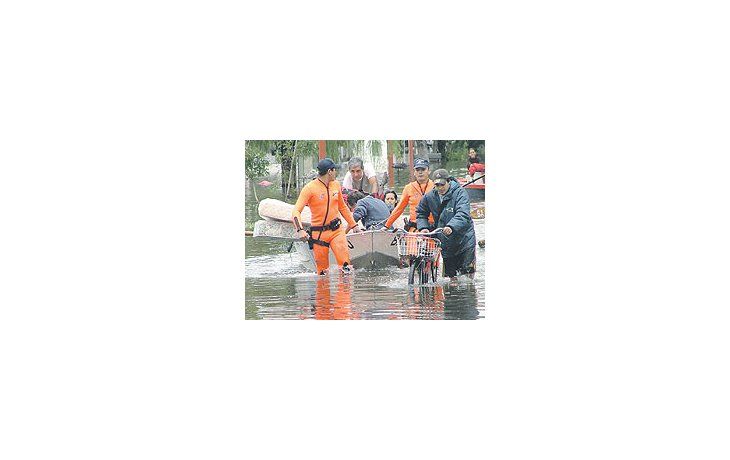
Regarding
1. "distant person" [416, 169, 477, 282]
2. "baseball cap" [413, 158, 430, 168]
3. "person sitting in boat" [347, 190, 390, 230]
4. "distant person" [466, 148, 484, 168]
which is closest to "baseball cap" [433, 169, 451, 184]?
"distant person" [416, 169, 477, 282]

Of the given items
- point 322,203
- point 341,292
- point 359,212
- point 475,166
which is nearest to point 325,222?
point 322,203

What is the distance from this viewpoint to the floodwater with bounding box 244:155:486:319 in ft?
20.7

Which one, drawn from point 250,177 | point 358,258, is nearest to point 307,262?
point 358,258

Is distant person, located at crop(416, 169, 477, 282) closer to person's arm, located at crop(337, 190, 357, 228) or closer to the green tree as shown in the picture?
person's arm, located at crop(337, 190, 357, 228)

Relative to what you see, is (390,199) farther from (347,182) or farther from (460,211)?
(460,211)

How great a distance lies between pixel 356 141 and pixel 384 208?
64 cm

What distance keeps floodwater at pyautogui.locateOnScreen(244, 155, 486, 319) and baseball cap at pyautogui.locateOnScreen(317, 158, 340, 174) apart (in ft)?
1.29

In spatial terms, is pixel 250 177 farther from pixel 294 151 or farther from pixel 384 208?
pixel 384 208

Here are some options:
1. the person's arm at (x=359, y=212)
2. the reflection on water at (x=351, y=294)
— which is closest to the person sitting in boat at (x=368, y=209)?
the person's arm at (x=359, y=212)

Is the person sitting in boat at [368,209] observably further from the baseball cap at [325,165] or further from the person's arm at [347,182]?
the baseball cap at [325,165]

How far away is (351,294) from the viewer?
6465mm

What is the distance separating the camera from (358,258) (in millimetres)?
6574

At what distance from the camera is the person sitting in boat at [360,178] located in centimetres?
641

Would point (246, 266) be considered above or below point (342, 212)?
below
